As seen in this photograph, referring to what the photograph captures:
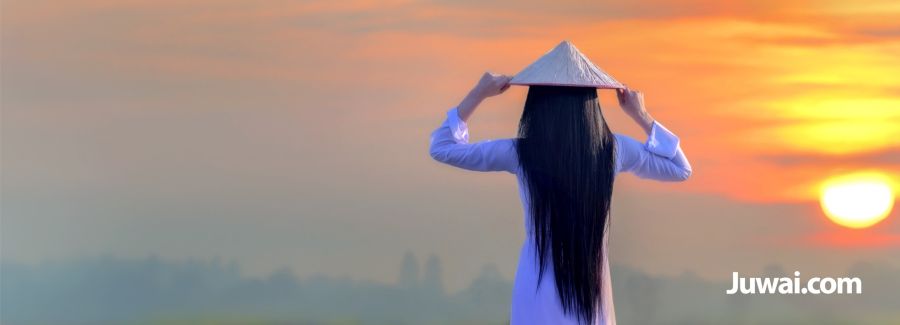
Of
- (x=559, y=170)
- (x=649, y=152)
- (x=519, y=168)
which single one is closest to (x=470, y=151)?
(x=519, y=168)

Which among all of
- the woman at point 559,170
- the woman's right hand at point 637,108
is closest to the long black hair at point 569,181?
the woman at point 559,170

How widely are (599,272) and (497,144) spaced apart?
19.9 inches

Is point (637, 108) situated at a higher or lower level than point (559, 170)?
higher

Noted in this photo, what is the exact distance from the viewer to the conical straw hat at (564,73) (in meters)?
3.91

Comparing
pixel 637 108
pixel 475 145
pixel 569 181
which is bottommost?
pixel 569 181

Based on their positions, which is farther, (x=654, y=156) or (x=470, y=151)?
(x=654, y=156)

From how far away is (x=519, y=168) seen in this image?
401cm

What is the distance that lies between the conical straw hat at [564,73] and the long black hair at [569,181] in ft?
0.14

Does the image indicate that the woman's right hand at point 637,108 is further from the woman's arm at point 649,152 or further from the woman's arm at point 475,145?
the woman's arm at point 475,145

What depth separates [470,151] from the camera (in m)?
3.97

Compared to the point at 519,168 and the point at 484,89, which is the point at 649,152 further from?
the point at 484,89

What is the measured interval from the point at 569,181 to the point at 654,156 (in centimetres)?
30

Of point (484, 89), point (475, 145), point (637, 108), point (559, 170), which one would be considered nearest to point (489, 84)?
point (484, 89)

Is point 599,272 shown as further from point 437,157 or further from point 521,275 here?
point 437,157
